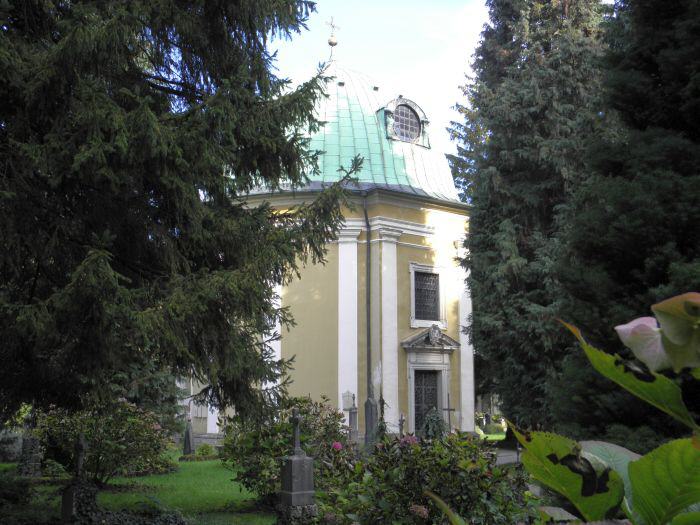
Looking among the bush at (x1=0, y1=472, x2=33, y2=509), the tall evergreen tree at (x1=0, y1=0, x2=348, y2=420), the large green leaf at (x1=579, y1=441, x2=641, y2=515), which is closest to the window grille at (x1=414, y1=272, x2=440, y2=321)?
the tall evergreen tree at (x1=0, y1=0, x2=348, y2=420)

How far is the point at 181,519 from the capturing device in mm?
8273

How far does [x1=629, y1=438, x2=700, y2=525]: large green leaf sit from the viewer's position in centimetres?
53

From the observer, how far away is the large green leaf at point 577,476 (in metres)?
0.58

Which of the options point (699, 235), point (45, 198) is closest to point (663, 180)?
point (699, 235)

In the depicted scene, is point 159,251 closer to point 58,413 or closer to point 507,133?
point 58,413

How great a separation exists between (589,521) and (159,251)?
776cm

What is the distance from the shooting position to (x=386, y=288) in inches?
762

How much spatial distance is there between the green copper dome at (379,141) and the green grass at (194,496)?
951 cm

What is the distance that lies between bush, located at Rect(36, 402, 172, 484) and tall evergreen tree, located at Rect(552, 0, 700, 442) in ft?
24.1

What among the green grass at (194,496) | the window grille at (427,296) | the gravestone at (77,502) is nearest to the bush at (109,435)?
the green grass at (194,496)

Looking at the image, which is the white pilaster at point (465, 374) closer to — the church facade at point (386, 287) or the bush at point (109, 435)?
the church facade at point (386, 287)

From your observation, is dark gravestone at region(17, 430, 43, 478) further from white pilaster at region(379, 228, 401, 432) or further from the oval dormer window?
the oval dormer window

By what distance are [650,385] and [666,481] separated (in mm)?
80

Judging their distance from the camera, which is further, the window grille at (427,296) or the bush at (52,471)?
the window grille at (427,296)
